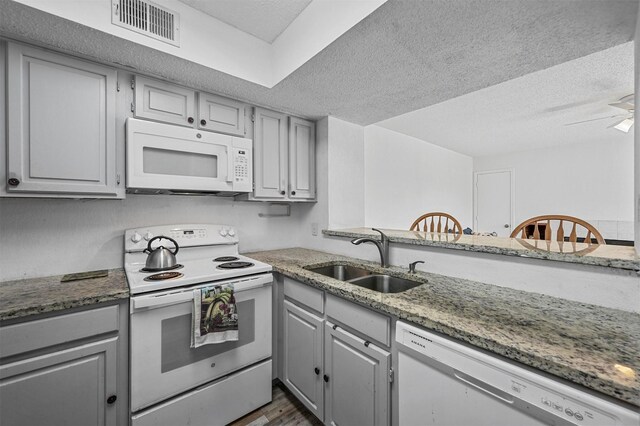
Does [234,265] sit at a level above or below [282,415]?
above

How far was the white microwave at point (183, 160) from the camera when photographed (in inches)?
60.2

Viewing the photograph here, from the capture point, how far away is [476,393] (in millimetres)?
843

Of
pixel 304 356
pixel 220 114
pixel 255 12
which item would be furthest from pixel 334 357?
pixel 255 12

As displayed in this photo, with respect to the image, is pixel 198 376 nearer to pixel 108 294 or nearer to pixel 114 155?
pixel 108 294

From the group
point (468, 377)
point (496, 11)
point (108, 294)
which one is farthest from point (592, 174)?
point (108, 294)

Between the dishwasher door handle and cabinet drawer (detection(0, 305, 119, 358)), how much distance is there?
1.51m

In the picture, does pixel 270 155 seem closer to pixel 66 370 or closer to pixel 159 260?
pixel 159 260

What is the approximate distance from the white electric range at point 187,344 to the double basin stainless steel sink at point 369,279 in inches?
20.2

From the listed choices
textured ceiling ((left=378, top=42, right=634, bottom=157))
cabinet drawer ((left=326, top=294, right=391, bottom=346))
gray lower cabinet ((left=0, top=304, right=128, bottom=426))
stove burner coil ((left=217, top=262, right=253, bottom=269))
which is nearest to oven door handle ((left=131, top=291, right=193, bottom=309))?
gray lower cabinet ((left=0, top=304, right=128, bottom=426))

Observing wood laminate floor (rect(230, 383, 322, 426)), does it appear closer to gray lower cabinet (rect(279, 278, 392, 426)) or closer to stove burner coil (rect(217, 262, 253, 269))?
gray lower cabinet (rect(279, 278, 392, 426))

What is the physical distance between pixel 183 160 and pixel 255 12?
985mm

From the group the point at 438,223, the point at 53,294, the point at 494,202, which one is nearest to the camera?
the point at 53,294

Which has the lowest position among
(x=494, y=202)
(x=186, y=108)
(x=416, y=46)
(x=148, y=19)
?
(x=494, y=202)

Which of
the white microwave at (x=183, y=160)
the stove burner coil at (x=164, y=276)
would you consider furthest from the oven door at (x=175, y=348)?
the white microwave at (x=183, y=160)
